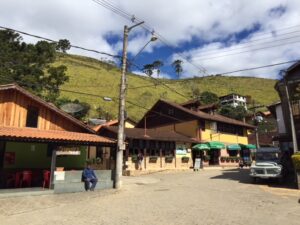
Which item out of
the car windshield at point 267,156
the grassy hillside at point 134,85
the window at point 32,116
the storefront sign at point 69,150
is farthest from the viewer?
the grassy hillside at point 134,85

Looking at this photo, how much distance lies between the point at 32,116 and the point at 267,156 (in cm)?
1614

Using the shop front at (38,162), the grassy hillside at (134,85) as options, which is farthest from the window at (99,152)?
the grassy hillside at (134,85)

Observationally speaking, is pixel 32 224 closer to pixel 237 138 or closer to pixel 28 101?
pixel 28 101

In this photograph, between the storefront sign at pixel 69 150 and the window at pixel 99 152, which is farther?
the window at pixel 99 152

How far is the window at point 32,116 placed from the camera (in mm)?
19266

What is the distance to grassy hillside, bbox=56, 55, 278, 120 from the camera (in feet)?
273

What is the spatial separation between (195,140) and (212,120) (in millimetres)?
4746

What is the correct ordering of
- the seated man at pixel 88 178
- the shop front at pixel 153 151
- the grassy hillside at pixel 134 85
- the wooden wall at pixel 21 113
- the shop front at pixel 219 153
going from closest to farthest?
the wooden wall at pixel 21 113 < the seated man at pixel 88 178 < the shop front at pixel 153 151 < the shop front at pixel 219 153 < the grassy hillside at pixel 134 85

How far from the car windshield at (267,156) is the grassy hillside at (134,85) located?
4813 centimetres

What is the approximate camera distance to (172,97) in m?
102

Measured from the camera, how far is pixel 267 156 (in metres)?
23.5

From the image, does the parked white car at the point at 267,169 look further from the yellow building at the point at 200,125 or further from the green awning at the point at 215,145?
the yellow building at the point at 200,125

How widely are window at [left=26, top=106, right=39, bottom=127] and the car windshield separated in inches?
610

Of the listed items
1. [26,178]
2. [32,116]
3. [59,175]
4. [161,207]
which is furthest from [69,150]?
[161,207]
